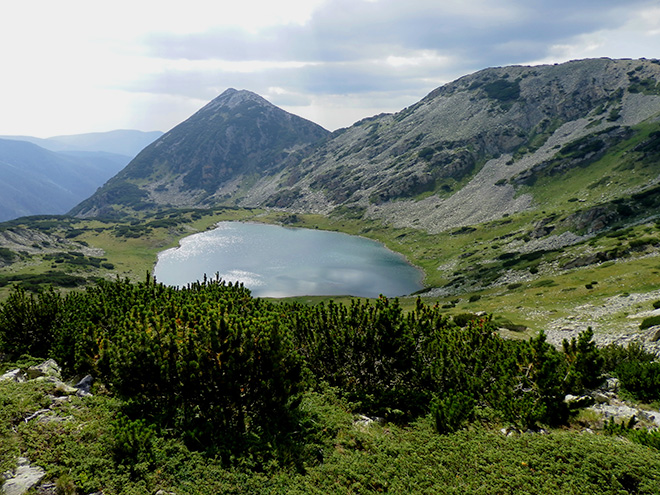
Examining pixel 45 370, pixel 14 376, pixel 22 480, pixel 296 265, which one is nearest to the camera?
pixel 22 480

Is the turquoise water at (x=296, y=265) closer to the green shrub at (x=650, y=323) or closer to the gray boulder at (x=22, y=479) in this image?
the green shrub at (x=650, y=323)

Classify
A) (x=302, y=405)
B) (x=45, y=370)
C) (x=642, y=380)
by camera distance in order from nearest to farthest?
(x=302, y=405) < (x=45, y=370) < (x=642, y=380)

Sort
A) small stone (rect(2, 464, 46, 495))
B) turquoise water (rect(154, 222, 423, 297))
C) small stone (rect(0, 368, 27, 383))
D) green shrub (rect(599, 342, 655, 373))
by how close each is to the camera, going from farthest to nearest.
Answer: turquoise water (rect(154, 222, 423, 297)) → green shrub (rect(599, 342, 655, 373)) → small stone (rect(0, 368, 27, 383)) → small stone (rect(2, 464, 46, 495))

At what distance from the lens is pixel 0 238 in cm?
16550

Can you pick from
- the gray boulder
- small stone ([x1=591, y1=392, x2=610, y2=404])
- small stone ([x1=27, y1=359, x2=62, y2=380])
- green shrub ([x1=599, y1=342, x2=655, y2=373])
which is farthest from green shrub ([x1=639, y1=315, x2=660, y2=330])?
small stone ([x1=27, y1=359, x2=62, y2=380])

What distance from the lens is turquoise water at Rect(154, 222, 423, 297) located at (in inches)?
3853

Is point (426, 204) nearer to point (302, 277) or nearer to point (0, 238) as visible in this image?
point (302, 277)

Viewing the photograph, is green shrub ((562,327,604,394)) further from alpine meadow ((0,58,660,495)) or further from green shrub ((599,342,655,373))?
green shrub ((599,342,655,373))

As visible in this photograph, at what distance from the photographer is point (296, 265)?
123m

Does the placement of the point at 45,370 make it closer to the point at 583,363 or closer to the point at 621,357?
the point at 583,363

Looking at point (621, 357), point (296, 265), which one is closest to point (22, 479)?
point (621, 357)

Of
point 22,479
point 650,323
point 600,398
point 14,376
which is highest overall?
point 22,479

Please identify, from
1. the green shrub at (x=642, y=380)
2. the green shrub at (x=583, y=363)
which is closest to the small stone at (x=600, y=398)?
the green shrub at (x=583, y=363)

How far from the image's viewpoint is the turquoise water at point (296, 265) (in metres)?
97.9
